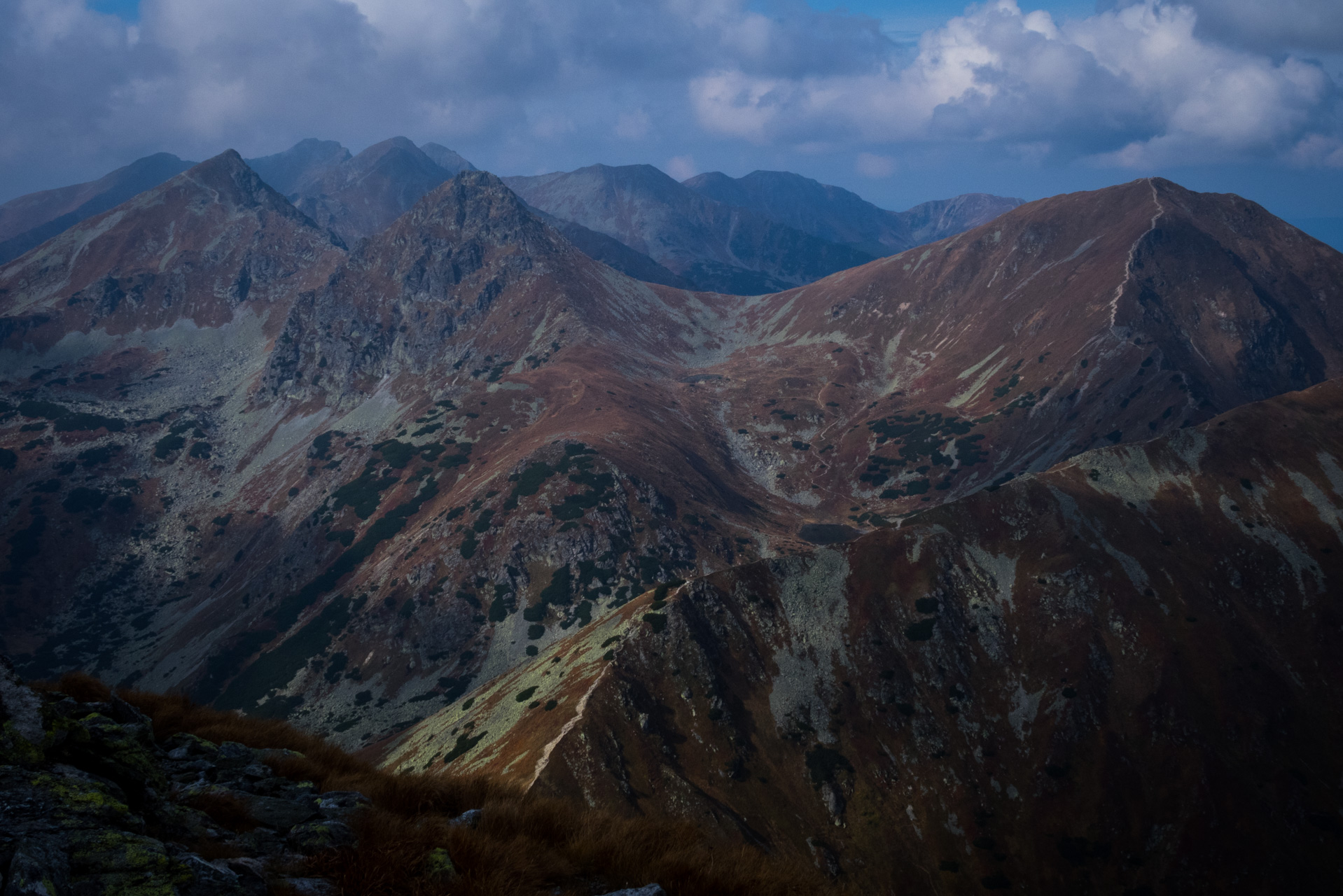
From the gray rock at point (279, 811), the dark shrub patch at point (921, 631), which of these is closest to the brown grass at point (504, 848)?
the gray rock at point (279, 811)

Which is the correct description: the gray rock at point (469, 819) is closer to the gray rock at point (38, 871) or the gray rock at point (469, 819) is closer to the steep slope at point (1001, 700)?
the gray rock at point (38, 871)

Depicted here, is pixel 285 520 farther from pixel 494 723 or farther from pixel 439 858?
pixel 439 858

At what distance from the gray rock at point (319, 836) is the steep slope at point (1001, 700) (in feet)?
165

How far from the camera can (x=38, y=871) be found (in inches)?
337

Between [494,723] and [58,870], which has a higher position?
[58,870]

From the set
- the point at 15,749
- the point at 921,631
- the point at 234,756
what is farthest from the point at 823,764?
the point at 15,749

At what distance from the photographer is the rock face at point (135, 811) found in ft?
30.3

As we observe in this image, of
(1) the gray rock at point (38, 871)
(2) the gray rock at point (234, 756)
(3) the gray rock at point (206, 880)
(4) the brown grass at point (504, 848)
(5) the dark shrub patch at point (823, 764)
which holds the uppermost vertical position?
(1) the gray rock at point (38, 871)

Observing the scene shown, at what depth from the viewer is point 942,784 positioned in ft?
242

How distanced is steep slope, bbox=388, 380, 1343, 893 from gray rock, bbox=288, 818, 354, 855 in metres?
50.3

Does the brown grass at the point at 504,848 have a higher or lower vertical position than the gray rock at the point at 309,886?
lower

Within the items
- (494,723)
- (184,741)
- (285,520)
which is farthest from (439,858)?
(285,520)

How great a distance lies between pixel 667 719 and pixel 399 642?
84827 mm

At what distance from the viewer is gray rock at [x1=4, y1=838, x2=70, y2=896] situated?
27.0 ft
